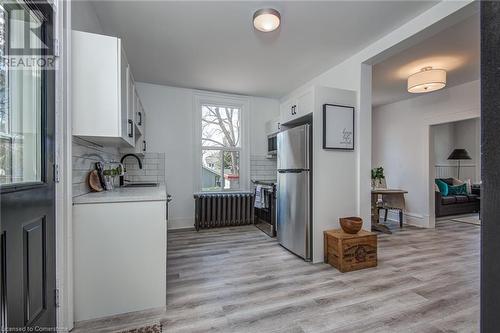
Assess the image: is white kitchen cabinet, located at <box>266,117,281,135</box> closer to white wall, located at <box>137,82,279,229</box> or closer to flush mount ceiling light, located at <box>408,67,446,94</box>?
white wall, located at <box>137,82,279,229</box>

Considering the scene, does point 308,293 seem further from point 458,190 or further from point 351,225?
point 458,190

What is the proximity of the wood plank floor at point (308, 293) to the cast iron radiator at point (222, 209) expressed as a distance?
90 cm

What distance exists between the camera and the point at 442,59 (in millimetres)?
3223

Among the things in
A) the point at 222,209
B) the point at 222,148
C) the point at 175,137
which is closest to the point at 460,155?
the point at 222,148

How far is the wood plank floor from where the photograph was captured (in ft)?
5.54

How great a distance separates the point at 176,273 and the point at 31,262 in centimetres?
147

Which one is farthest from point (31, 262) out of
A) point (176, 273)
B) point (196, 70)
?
point (196, 70)

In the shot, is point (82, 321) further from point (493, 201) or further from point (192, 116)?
point (192, 116)

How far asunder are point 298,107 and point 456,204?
493 centimetres

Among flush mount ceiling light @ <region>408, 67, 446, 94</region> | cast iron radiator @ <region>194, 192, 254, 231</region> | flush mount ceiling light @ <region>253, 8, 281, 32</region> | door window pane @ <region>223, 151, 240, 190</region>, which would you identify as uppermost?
flush mount ceiling light @ <region>253, 8, 281, 32</region>

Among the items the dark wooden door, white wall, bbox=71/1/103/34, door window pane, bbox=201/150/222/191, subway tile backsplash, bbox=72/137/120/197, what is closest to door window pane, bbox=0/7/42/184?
the dark wooden door

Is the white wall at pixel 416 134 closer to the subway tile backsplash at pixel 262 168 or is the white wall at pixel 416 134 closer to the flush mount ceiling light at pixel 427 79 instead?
the flush mount ceiling light at pixel 427 79

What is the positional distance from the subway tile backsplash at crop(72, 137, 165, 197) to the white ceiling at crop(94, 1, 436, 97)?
1.32 m

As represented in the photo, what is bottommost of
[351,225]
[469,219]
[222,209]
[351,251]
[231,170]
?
[469,219]
